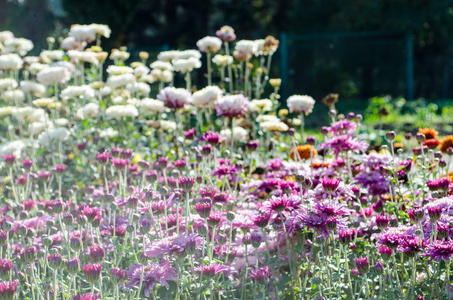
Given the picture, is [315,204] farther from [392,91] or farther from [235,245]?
[392,91]

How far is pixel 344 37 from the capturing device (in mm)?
13625

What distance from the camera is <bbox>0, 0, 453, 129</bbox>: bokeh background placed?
44.7 ft

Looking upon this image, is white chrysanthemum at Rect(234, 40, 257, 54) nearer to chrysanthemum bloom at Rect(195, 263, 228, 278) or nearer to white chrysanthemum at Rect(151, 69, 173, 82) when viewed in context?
white chrysanthemum at Rect(151, 69, 173, 82)

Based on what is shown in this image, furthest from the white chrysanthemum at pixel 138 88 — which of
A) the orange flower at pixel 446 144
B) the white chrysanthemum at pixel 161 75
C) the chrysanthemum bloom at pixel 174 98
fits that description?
the orange flower at pixel 446 144

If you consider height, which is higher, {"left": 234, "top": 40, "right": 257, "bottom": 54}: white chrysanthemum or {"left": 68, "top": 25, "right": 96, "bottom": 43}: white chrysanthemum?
→ {"left": 68, "top": 25, "right": 96, "bottom": 43}: white chrysanthemum

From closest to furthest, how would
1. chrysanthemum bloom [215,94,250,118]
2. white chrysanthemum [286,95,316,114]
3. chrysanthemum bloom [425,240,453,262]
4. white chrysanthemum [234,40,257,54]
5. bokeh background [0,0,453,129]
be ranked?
chrysanthemum bloom [425,240,453,262], chrysanthemum bloom [215,94,250,118], white chrysanthemum [286,95,316,114], white chrysanthemum [234,40,257,54], bokeh background [0,0,453,129]

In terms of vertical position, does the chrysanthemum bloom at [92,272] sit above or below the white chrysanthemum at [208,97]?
below

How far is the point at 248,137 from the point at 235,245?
2.01 m

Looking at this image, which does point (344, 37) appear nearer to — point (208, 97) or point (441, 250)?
point (208, 97)

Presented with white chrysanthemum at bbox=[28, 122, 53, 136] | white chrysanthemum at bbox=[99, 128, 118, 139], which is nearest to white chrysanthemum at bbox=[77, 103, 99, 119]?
white chrysanthemum at bbox=[99, 128, 118, 139]

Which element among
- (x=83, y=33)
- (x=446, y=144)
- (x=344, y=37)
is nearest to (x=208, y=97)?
(x=446, y=144)

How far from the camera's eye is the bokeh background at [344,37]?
536 inches

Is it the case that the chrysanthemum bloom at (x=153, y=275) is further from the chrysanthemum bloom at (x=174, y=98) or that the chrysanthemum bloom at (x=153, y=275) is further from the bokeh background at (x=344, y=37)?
the bokeh background at (x=344, y=37)

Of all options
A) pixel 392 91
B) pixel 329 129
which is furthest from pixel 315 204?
pixel 392 91
